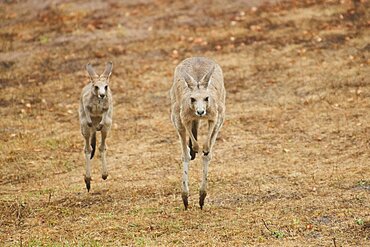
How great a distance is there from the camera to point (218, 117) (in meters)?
10.9

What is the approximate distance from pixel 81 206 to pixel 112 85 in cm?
879

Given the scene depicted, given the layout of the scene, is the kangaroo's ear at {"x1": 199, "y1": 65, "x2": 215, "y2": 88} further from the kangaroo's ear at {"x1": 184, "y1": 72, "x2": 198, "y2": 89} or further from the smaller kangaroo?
the smaller kangaroo

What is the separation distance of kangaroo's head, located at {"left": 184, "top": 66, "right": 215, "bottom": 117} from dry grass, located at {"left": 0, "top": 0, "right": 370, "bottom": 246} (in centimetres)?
162

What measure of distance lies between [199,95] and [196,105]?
0.19 metres

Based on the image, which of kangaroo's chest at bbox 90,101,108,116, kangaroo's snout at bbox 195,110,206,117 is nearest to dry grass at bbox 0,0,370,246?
kangaroo's chest at bbox 90,101,108,116

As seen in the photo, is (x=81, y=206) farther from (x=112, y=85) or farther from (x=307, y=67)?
(x=307, y=67)

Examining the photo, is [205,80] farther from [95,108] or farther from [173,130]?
[173,130]

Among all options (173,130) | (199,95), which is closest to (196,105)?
(199,95)

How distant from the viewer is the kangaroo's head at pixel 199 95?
32.8ft

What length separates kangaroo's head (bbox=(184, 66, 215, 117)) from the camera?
9984 millimetres

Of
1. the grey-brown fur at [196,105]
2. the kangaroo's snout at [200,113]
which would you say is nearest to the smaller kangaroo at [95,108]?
the grey-brown fur at [196,105]

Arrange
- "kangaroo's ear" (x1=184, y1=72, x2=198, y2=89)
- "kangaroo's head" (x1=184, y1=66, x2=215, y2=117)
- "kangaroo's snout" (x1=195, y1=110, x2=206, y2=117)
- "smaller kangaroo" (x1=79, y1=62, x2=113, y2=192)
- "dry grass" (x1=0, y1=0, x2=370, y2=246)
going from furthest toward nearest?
1. "smaller kangaroo" (x1=79, y1=62, x2=113, y2=192)
2. "kangaroo's ear" (x1=184, y1=72, x2=198, y2=89)
3. "dry grass" (x1=0, y1=0, x2=370, y2=246)
4. "kangaroo's head" (x1=184, y1=66, x2=215, y2=117)
5. "kangaroo's snout" (x1=195, y1=110, x2=206, y2=117)

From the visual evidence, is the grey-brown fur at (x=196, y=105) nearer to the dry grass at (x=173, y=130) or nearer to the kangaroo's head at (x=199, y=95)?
the kangaroo's head at (x=199, y=95)

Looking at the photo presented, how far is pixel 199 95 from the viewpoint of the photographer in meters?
10.1
